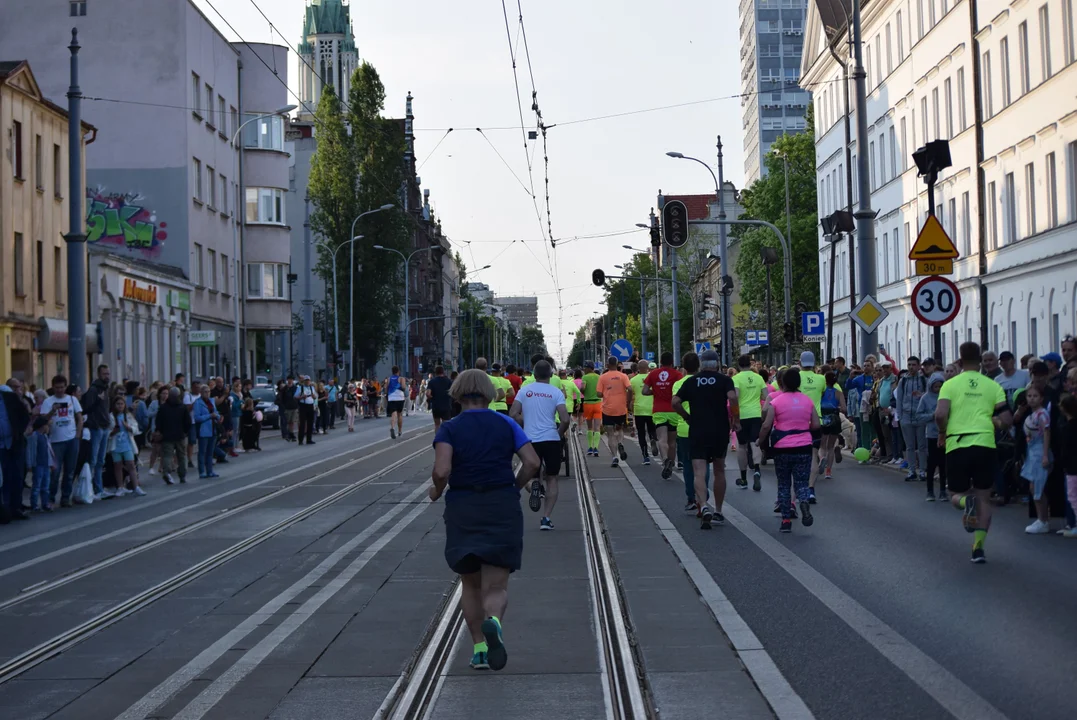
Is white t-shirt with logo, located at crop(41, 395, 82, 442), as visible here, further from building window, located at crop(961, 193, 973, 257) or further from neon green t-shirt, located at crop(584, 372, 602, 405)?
building window, located at crop(961, 193, 973, 257)

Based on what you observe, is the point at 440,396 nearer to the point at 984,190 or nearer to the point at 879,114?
the point at 984,190

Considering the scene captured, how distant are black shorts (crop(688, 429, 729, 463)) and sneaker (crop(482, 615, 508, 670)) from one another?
742 centimetres

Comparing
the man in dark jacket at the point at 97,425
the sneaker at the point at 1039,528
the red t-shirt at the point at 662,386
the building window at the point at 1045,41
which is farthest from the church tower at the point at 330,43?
the sneaker at the point at 1039,528

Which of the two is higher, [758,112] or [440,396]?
[758,112]

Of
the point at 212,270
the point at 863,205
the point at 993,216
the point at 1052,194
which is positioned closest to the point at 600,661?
the point at 863,205

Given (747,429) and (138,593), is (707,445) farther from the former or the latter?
(138,593)

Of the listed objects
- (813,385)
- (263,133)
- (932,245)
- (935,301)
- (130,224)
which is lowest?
(813,385)

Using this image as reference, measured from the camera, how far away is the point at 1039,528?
14.5 metres

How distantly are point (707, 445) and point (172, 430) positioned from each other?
1209 cm

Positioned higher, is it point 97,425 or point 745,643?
point 97,425

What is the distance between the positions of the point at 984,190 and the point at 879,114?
14766mm

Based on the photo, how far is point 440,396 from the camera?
2855cm

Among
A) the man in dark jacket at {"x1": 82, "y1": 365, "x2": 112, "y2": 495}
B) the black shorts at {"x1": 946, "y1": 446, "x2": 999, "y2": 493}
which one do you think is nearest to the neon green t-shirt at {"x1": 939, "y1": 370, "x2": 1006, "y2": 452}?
the black shorts at {"x1": 946, "y1": 446, "x2": 999, "y2": 493}

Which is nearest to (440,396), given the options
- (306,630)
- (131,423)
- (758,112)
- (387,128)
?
(131,423)
